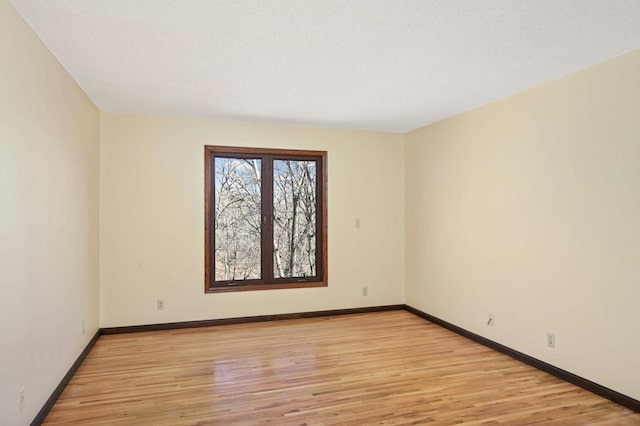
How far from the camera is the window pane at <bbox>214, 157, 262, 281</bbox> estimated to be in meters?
4.68

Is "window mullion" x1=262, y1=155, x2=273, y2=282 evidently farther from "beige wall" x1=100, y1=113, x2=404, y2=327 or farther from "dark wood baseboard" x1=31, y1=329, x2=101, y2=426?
"dark wood baseboard" x1=31, y1=329, x2=101, y2=426

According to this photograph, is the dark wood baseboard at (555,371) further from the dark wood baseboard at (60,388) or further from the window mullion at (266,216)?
the dark wood baseboard at (60,388)

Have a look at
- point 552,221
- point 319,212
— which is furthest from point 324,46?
point 319,212

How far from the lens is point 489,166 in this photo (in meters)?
3.84

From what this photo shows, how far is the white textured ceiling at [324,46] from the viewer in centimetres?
207

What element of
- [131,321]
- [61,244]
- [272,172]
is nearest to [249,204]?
[272,172]

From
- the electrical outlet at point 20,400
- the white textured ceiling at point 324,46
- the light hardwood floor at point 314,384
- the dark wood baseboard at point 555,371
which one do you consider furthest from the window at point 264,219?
the electrical outlet at point 20,400

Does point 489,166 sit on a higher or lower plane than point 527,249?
higher

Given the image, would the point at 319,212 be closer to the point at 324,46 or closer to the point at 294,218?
the point at 294,218

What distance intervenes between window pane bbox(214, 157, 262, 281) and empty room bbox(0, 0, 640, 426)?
0.03m

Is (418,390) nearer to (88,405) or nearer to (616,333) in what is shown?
(616,333)

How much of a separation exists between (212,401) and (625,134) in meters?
3.31

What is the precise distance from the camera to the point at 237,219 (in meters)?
4.74

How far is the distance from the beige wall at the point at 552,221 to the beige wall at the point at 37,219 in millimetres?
3614
